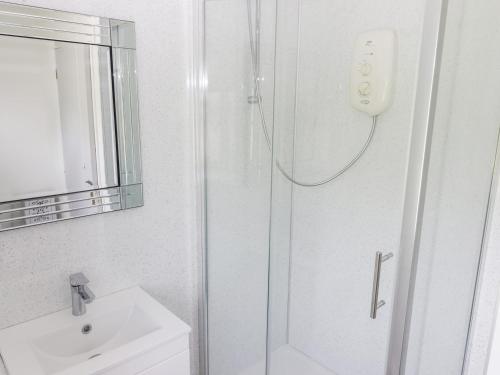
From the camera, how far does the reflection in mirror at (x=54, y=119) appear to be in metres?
1.22

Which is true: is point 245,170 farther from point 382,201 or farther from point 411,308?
point 411,308

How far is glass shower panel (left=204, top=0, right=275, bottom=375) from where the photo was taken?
165cm

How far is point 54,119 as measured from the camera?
131 centimetres

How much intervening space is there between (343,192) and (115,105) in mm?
1086

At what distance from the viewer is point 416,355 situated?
1.38 m

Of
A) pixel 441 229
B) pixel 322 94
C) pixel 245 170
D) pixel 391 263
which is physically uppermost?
pixel 322 94

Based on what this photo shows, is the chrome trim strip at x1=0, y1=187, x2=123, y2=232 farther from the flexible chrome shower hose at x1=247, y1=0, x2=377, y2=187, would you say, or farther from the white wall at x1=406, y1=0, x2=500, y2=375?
the white wall at x1=406, y1=0, x2=500, y2=375

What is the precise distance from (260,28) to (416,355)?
55.9 inches

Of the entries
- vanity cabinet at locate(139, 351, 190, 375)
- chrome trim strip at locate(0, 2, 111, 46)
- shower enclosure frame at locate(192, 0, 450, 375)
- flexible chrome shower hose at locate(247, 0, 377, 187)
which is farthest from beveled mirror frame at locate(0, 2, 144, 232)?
shower enclosure frame at locate(192, 0, 450, 375)

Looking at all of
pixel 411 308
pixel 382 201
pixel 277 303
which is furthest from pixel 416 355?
pixel 277 303

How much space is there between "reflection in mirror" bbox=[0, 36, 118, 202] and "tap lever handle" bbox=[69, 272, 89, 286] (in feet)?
1.02

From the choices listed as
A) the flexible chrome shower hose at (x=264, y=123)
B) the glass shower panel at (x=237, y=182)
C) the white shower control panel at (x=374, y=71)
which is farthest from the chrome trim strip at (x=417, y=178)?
the glass shower panel at (x=237, y=182)

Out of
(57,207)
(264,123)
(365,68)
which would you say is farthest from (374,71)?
(57,207)

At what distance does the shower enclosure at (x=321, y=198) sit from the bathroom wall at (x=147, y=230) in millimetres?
96
